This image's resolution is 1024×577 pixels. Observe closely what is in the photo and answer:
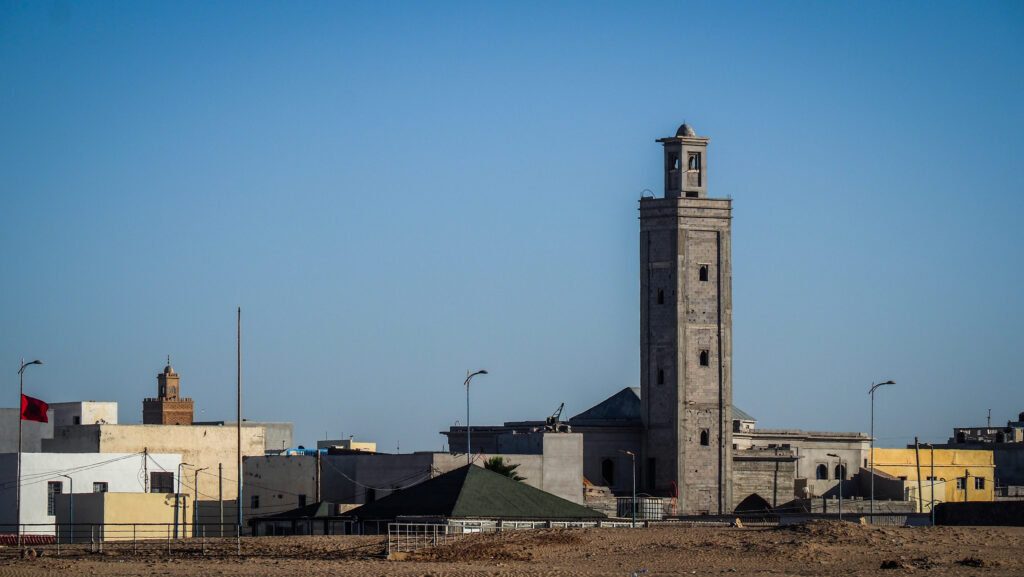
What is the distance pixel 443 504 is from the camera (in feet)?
205

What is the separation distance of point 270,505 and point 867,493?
3611 cm

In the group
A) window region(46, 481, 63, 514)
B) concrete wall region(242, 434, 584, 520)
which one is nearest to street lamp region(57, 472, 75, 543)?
window region(46, 481, 63, 514)

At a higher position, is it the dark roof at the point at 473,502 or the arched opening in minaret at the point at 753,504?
the dark roof at the point at 473,502

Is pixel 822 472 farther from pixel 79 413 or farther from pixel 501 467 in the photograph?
pixel 79 413

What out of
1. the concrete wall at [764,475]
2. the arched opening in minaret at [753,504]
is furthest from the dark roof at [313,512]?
the concrete wall at [764,475]

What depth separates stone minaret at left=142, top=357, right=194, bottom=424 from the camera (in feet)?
388

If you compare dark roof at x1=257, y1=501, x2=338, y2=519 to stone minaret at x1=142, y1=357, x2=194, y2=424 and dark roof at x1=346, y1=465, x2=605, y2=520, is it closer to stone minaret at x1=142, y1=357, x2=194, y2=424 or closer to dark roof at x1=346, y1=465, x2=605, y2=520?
dark roof at x1=346, y1=465, x2=605, y2=520

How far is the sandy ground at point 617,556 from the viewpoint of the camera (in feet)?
163

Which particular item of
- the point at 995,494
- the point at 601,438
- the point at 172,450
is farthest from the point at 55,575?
the point at 995,494

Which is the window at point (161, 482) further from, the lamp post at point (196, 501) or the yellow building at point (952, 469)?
the yellow building at point (952, 469)

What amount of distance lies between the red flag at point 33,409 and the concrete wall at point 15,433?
684 inches

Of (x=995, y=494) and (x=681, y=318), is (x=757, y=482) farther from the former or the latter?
(x=995, y=494)

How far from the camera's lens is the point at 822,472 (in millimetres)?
97375

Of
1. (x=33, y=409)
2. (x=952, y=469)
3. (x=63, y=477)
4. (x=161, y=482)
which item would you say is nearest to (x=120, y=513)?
(x=33, y=409)
